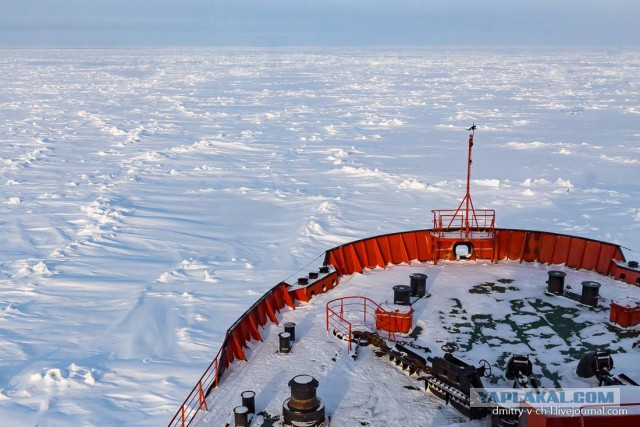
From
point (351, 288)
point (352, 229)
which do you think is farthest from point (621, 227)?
point (351, 288)

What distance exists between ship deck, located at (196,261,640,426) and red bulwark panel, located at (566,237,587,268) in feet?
0.81

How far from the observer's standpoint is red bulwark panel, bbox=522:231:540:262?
12742mm

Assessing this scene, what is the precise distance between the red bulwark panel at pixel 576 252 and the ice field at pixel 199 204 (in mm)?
7065

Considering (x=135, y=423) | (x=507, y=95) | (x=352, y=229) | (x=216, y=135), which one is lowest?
(x=135, y=423)

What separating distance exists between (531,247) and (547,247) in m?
0.34

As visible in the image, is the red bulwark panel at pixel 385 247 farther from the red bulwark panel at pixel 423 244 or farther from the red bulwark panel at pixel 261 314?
the red bulwark panel at pixel 261 314

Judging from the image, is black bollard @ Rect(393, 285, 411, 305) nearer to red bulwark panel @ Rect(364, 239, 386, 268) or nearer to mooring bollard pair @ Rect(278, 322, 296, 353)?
mooring bollard pair @ Rect(278, 322, 296, 353)

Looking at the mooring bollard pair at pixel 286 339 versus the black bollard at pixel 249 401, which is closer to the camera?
the black bollard at pixel 249 401

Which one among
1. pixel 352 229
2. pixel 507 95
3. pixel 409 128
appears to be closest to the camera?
pixel 352 229

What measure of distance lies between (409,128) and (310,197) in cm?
2203

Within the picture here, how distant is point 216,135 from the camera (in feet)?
136

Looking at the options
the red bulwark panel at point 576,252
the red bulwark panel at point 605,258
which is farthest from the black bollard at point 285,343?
the red bulwark panel at point 605,258

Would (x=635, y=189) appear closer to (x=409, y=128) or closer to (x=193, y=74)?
(x=409, y=128)

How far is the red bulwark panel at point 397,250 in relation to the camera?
12.8m
